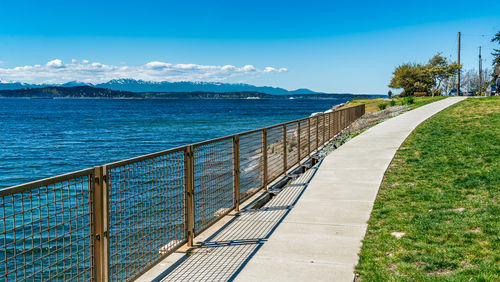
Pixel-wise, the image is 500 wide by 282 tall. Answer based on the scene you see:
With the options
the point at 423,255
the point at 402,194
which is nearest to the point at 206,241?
the point at 423,255

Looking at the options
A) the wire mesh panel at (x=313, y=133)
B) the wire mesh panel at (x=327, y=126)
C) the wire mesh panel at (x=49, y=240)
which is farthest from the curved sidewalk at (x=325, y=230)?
the wire mesh panel at (x=327, y=126)

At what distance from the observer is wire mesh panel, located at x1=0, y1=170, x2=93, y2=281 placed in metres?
3.21

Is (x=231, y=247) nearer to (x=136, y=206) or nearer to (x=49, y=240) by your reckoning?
(x=136, y=206)

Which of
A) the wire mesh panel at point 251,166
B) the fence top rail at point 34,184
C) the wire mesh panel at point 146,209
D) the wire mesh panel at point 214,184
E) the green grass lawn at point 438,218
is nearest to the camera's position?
the fence top rail at point 34,184

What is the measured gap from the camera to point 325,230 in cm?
638

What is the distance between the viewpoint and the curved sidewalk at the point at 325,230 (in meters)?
4.87

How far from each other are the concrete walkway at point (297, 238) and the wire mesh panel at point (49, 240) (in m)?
1.17

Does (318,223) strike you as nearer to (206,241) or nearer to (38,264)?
(206,241)

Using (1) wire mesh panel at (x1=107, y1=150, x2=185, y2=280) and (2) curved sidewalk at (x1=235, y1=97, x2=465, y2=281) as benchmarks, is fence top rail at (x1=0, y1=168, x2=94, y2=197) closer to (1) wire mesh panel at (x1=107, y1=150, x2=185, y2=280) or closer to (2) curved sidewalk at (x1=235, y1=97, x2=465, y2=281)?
(1) wire mesh panel at (x1=107, y1=150, x2=185, y2=280)

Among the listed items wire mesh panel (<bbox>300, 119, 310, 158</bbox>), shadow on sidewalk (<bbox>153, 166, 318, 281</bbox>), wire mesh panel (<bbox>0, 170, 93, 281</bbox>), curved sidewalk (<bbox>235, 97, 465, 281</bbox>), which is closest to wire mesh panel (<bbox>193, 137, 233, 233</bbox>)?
shadow on sidewalk (<bbox>153, 166, 318, 281</bbox>)

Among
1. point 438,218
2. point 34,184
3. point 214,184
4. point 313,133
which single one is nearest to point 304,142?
point 313,133

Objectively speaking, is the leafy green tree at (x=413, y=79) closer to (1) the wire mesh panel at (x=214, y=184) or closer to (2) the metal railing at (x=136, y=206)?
(2) the metal railing at (x=136, y=206)

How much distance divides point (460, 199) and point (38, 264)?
895 cm

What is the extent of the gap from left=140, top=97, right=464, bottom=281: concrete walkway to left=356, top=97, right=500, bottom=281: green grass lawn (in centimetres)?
28
